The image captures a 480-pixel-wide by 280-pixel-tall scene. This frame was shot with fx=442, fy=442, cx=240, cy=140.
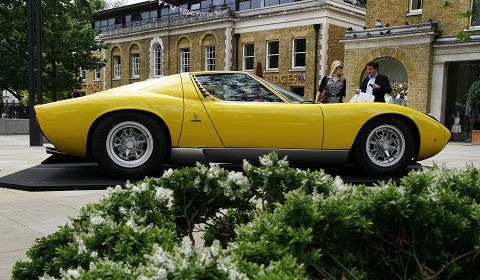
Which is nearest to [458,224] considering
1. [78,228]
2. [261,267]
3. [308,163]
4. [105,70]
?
[261,267]

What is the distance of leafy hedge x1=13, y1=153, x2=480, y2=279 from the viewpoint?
131 cm

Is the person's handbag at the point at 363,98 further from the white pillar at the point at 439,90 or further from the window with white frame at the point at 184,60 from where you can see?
the window with white frame at the point at 184,60

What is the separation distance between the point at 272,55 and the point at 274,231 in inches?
1073

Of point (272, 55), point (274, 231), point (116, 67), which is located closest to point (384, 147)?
point (274, 231)

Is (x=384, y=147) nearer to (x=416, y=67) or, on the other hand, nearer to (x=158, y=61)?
(x=416, y=67)

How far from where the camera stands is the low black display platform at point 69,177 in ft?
15.8

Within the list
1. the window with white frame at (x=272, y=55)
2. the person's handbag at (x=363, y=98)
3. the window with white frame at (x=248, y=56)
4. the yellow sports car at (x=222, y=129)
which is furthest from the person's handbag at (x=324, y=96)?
the window with white frame at (x=248, y=56)

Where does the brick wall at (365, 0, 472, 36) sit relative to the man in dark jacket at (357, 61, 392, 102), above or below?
above

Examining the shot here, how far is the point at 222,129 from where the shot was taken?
5109 mm

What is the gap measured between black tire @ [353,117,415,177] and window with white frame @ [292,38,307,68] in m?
21.7

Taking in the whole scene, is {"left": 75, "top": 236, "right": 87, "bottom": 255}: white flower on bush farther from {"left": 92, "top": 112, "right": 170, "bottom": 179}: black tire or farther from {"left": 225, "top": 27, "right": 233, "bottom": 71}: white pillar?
{"left": 225, "top": 27, "right": 233, "bottom": 71}: white pillar

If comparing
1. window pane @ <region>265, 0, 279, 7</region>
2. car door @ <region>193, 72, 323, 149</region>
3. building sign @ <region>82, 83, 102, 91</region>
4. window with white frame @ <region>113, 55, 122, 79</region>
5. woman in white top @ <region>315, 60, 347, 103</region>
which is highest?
window pane @ <region>265, 0, 279, 7</region>

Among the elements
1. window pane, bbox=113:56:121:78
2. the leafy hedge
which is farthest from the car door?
window pane, bbox=113:56:121:78

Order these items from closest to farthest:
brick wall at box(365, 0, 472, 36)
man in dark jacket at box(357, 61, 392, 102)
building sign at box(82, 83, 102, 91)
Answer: man in dark jacket at box(357, 61, 392, 102)
brick wall at box(365, 0, 472, 36)
building sign at box(82, 83, 102, 91)
